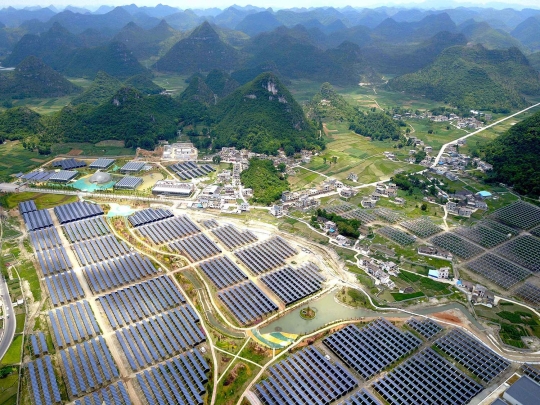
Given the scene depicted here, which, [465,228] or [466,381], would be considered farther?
[465,228]

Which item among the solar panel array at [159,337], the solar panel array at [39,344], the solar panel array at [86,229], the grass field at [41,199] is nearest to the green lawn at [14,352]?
the solar panel array at [39,344]

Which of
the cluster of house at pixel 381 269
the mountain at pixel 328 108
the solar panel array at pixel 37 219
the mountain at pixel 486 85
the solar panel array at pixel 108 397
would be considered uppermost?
the mountain at pixel 486 85

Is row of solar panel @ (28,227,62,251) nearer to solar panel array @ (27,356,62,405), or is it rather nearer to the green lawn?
the green lawn

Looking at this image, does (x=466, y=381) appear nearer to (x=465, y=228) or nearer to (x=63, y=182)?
(x=465, y=228)

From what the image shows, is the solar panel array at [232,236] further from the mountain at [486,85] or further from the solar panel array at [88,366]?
the mountain at [486,85]

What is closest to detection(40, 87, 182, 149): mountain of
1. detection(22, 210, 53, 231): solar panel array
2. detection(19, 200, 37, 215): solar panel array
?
detection(19, 200, 37, 215): solar panel array

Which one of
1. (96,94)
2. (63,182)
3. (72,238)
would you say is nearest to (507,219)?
(72,238)
